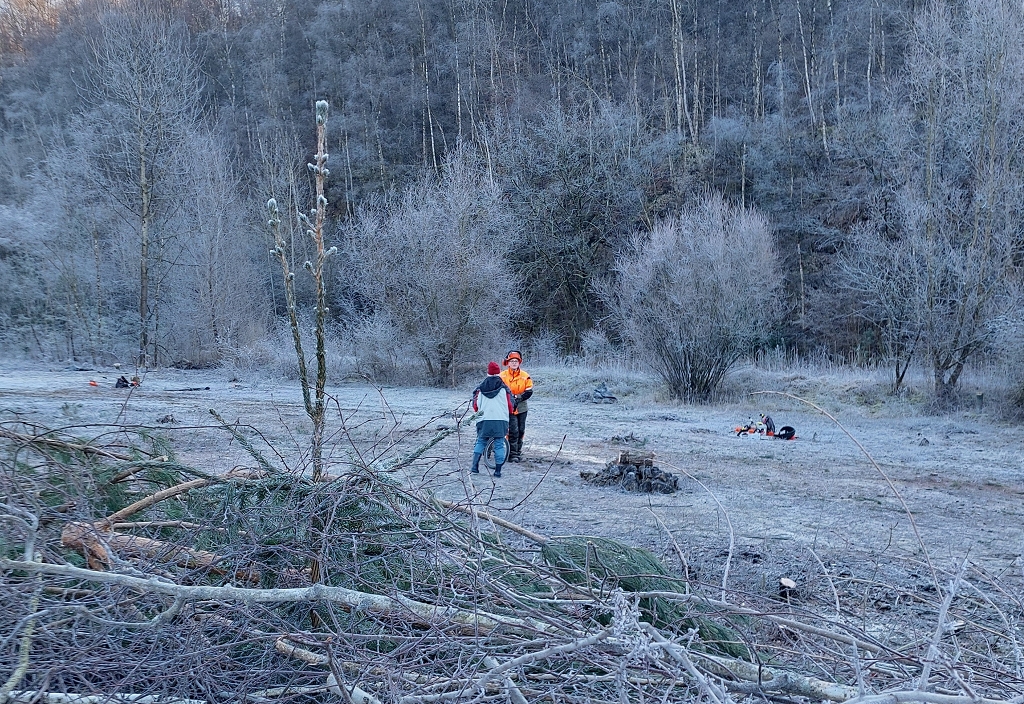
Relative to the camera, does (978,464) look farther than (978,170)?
No

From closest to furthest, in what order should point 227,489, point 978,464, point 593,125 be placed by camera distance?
point 227,489, point 978,464, point 593,125

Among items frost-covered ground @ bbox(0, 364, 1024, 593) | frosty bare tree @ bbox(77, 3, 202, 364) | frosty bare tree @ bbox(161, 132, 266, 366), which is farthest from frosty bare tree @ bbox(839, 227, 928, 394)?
frosty bare tree @ bbox(77, 3, 202, 364)

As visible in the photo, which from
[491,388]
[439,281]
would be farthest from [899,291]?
[491,388]

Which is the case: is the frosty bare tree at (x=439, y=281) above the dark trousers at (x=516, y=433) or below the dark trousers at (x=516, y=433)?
above

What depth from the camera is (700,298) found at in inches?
838

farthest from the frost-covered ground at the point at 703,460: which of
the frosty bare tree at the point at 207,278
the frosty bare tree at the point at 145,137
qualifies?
the frosty bare tree at the point at 145,137

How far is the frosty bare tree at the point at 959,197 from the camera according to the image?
18891 mm

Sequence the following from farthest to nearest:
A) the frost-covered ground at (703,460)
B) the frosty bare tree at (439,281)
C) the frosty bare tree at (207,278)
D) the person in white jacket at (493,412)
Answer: the frosty bare tree at (207,278), the frosty bare tree at (439,281), the person in white jacket at (493,412), the frost-covered ground at (703,460)

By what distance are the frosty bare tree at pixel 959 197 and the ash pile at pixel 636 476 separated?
11444 mm

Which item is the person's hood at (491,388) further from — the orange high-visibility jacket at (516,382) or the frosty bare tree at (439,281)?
the frosty bare tree at (439,281)

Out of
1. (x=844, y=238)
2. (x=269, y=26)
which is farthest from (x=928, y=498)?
(x=269, y=26)

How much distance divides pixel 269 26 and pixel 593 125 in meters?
28.1

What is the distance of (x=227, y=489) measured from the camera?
4125 millimetres

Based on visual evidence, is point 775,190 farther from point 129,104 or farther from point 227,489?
point 227,489
